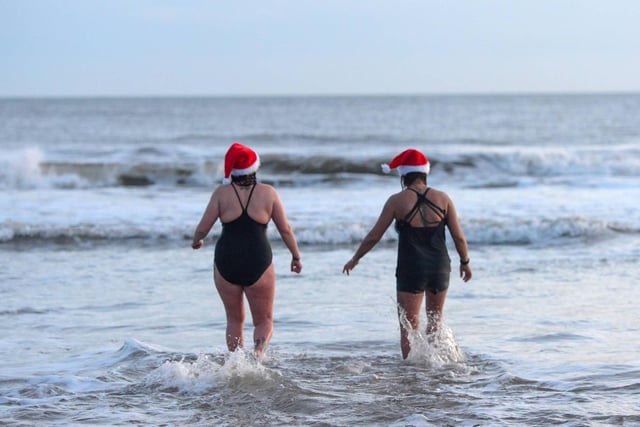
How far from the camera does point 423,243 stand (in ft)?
21.9

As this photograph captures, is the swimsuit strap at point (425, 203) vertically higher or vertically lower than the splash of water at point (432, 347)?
higher

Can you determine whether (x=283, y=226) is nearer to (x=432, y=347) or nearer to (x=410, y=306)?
(x=410, y=306)

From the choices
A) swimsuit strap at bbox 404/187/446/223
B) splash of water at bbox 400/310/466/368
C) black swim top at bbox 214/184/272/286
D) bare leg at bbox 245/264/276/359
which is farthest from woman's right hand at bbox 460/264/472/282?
black swim top at bbox 214/184/272/286

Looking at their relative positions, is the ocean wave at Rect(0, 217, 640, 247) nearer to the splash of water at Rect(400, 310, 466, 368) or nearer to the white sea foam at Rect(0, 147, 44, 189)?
the splash of water at Rect(400, 310, 466, 368)

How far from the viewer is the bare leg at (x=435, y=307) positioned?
679 cm

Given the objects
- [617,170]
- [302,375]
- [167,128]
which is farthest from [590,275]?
[167,128]

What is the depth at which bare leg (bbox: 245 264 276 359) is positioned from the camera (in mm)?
6438

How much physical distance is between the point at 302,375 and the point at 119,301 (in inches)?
137

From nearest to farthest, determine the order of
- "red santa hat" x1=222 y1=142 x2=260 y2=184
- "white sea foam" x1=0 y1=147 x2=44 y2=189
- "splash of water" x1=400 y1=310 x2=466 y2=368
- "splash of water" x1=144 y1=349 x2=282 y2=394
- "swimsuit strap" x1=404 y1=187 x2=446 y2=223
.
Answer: "red santa hat" x1=222 y1=142 x2=260 y2=184 → "splash of water" x1=144 y1=349 x2=282 y2=394 → "swimsuit strap" x1=404 y1=187 x2=446 y2=223 → "splash of water" x1=400 y1=310 x2=466 y2=368 → "white sea foam" x1=0 y1=147 x2=44 y2=189

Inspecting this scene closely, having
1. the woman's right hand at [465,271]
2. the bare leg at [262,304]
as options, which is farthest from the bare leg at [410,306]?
the bare leg at [262,304]

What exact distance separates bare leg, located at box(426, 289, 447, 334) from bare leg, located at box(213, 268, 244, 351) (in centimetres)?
137

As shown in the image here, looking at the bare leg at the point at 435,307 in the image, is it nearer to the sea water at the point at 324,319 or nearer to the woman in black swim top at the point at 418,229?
the woman in black swim top at the point at 418,229

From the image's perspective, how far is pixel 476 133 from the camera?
47.7 m

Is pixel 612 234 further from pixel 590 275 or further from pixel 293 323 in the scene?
pixel 293 323
